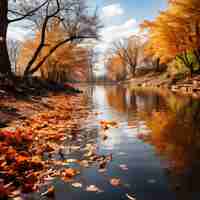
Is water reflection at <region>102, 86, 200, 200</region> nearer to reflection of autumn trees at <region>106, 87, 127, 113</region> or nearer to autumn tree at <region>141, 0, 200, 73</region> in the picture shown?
reflection of autumn trees at <region>106, 87, 127, 113</region>

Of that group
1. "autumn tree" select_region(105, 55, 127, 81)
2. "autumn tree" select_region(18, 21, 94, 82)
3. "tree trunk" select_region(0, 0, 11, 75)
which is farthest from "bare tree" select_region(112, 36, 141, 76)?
"tree trunk" select_region(0, 0, 11, 75)

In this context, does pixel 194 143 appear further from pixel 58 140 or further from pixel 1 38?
pixel 1 38

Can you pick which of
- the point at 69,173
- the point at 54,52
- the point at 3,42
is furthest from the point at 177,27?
the point at 69,173

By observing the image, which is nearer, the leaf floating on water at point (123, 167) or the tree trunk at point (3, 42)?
the leaf floating on water at point (123, 167)

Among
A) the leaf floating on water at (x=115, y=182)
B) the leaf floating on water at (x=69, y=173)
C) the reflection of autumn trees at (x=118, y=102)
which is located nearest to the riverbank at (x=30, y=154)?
the leaf floating on water at (x=69, y=173)

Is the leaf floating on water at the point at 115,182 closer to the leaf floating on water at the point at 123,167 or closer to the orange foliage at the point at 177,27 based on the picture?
the leaf floating on water at the point at 123,167

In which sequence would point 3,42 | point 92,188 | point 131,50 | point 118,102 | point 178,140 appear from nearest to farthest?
point 92,188, point 178,140, point 3,42, point 118,102, point 131,50

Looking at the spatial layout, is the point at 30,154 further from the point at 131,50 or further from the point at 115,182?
the point at 131,50

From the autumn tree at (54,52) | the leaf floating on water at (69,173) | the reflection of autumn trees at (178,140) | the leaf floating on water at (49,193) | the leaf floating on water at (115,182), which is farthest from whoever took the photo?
the autumn tree at (54,52)

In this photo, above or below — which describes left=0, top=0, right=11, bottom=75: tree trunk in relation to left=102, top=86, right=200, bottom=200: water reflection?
above

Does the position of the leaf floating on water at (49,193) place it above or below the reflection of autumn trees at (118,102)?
below

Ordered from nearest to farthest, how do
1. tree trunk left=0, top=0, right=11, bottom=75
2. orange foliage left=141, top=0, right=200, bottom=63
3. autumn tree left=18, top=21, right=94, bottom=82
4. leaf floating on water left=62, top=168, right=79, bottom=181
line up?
leaf floating on water left=62, top=168, right=79, bottom=181 → tree trunk left=0, top=0, right=11, bottom=75 → orange foliage left=141, top=0, right=200, bottom=63 → autumn tree left=18, top=21, right=94, bottom=82

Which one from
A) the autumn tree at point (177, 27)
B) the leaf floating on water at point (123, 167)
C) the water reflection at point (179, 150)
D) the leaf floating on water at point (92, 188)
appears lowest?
the leaf floating on water at point (92, 188)

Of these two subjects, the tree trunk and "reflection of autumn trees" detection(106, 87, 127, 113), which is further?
the tree trunk
